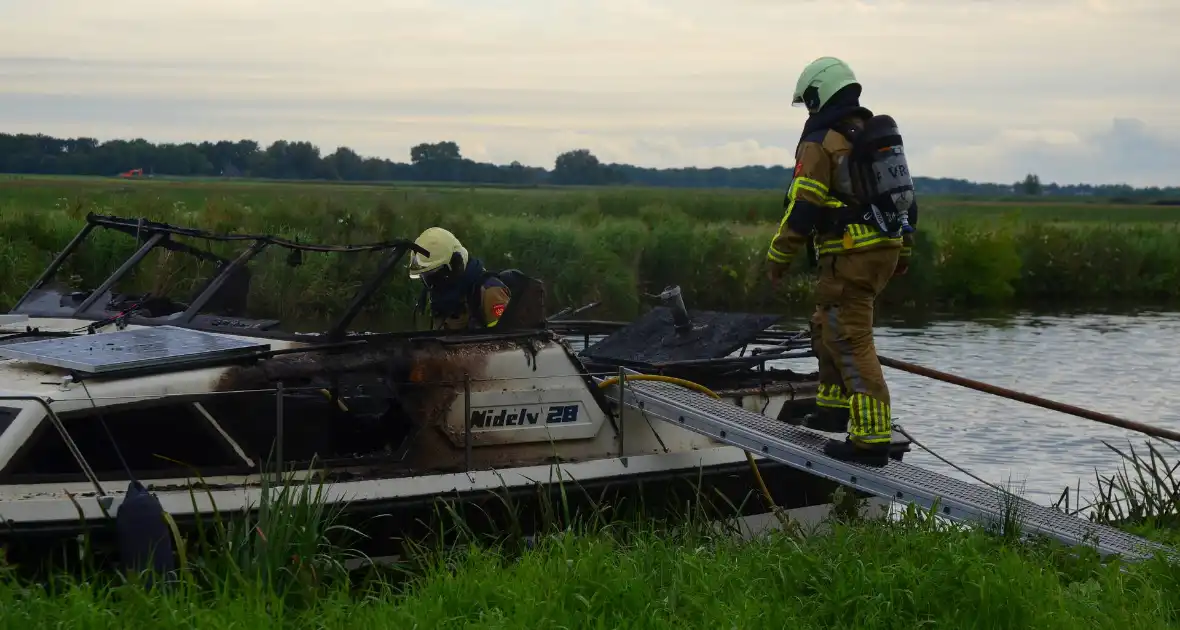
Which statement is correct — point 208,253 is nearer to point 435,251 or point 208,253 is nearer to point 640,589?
point 435,251

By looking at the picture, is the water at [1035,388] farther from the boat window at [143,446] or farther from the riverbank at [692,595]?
the boat window at [143,446]

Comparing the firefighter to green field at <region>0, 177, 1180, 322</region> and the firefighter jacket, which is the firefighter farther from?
green field at <region>0, 177, 1180, 322</region>

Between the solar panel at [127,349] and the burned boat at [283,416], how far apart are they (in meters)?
0.01

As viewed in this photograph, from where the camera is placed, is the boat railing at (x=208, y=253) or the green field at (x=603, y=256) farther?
the green field at (x=603, y=256)

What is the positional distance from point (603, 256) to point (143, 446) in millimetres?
17326

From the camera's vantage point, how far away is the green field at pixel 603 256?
69.7ft

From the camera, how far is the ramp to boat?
7.50 m

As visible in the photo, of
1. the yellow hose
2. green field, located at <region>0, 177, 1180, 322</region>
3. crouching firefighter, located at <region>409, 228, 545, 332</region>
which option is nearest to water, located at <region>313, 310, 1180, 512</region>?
green field, located at <region>0, 177, 1180, 322</region>

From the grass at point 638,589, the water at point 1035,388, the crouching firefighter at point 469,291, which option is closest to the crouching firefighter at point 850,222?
the grass at point 638,589

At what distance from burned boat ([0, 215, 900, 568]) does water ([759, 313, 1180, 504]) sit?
377 centimetres

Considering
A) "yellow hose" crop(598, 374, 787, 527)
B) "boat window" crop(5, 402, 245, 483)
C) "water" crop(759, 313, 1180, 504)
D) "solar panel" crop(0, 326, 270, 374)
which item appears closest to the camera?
"boat window" crop(5, 402, 245, 483)

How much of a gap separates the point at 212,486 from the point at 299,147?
5822cm

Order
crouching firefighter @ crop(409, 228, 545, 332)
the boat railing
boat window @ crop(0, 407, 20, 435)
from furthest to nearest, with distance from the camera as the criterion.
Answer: crouching firefighter @ crop(409, 228, 545, 332) < the boat railing < boat window @ crop(0, 407, 20, 435)

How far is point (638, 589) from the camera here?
6.33m
